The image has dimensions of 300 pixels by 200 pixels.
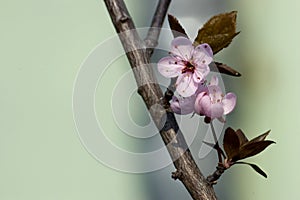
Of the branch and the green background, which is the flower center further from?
the green background

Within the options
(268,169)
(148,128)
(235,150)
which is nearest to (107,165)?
(148,128)

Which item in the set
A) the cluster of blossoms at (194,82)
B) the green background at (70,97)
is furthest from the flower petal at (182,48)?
the green background at (70,97)

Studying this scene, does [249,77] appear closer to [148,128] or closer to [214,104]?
[148,128]

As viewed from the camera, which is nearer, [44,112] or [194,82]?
[194,82]

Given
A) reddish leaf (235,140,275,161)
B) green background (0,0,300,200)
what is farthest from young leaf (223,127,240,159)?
green background (0,0,300,200)

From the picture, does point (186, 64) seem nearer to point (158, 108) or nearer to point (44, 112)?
point (158, 108)

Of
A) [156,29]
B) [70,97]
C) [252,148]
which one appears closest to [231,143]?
[252,148]
